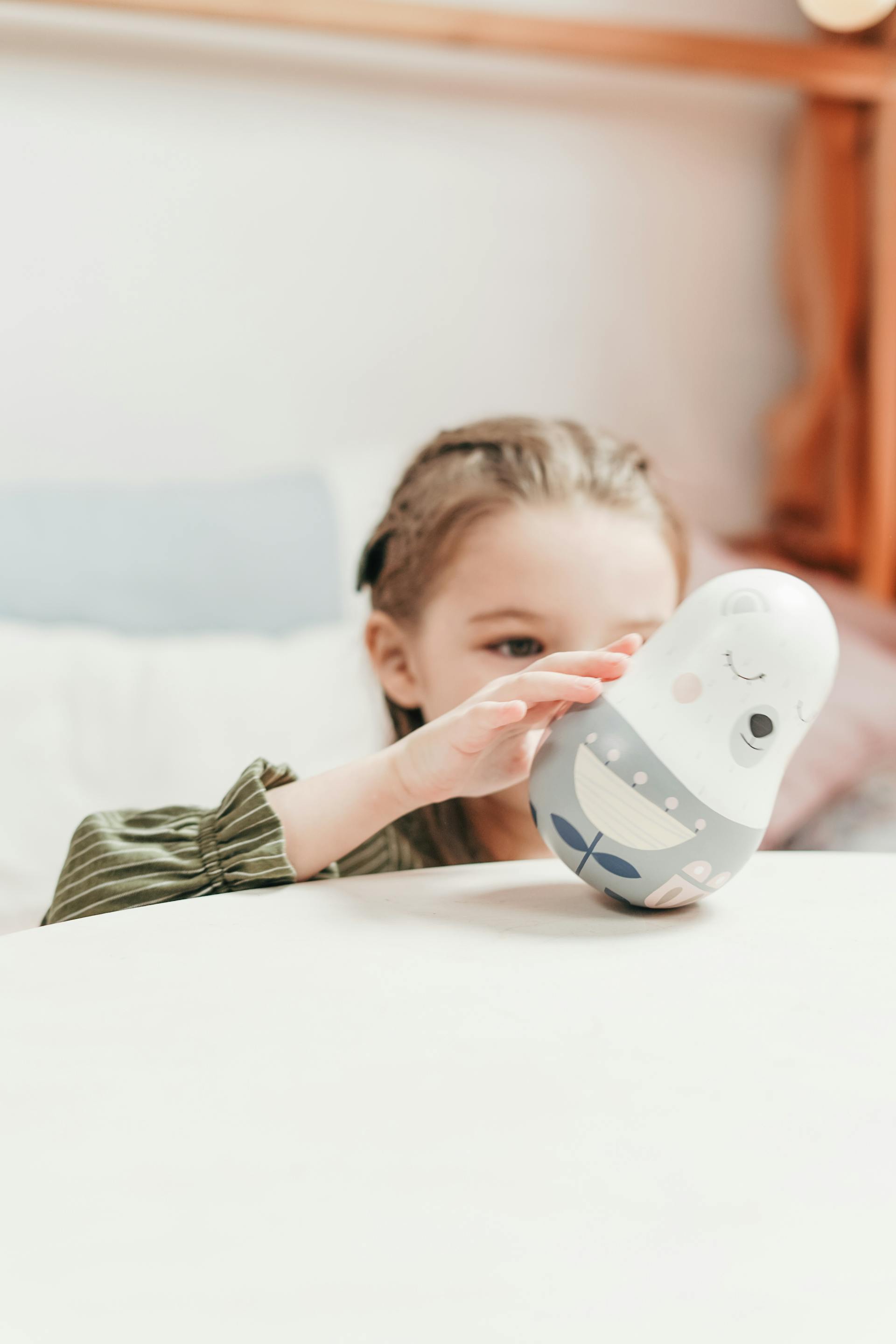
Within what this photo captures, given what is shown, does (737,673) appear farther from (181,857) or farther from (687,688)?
(181,857)

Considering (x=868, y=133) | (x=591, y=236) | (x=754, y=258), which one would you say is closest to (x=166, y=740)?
(x=591, y=236)

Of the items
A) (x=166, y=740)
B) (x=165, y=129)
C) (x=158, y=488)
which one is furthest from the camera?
(x=165, y=129)

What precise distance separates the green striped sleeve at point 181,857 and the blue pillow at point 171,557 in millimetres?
583

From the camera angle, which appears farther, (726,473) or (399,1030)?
(726,473)

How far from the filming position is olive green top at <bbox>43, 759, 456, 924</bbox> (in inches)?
21.1

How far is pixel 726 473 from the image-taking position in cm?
167

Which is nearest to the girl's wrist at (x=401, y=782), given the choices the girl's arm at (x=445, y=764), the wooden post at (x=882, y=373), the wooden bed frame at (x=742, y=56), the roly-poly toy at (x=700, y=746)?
the girl's arm at (x=445, y=764)

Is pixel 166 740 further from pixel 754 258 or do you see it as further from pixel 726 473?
pixel 754 258

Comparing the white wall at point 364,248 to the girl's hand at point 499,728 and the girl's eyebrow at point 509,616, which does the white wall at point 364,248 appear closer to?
the girl's eyebrow at point 509,616

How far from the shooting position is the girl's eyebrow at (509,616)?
2.38ft

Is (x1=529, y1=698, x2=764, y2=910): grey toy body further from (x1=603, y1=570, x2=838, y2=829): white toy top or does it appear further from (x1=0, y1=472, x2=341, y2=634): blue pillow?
(x1=0, y1=472, x2=341, y2=634): blue pillow

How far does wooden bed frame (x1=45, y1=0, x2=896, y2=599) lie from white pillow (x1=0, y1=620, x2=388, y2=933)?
71 centimetres

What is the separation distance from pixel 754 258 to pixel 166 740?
1.15 m

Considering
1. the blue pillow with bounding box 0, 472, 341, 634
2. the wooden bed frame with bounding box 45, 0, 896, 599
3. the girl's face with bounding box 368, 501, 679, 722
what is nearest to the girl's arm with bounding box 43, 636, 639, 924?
the girl's face with bounding box 368, 501, 679, 722
